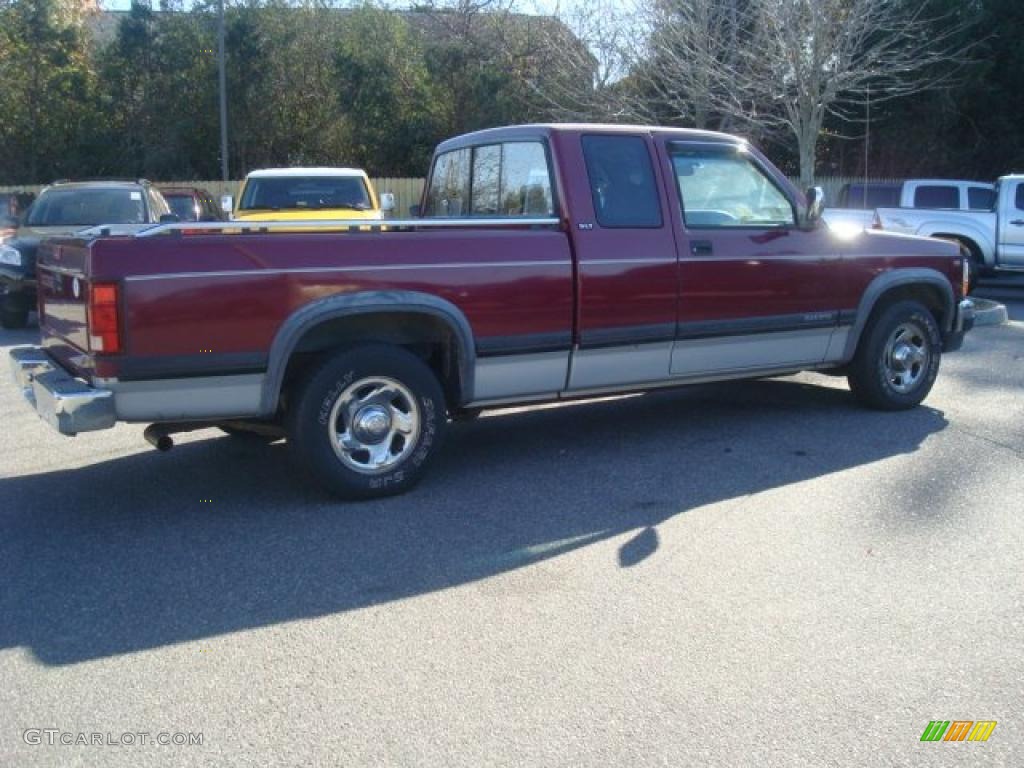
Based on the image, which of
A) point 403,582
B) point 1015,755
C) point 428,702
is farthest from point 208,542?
point 1015,755

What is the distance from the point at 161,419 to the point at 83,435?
2579 millimetres

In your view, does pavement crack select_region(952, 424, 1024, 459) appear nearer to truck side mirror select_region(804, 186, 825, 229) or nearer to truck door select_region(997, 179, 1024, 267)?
truck side mirror select_region(804, 186, 825, 229)

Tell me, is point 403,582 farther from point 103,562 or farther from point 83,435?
point 83,435

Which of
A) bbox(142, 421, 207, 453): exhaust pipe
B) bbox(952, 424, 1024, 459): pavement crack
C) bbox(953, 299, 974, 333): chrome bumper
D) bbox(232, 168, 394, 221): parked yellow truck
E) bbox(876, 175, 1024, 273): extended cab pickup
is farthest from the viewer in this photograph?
bbox(876, 175, 1024, 273): extended cab pickup

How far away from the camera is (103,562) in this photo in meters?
4.88

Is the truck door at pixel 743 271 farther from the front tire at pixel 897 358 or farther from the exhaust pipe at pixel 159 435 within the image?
the exhaust pipe at pixel 159 435

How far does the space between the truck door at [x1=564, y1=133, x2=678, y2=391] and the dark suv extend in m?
7.52

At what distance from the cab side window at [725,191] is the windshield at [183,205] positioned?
1197cm

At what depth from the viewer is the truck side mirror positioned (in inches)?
275

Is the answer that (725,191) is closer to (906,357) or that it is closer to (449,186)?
(449,186)

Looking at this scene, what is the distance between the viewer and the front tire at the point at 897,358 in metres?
7.61

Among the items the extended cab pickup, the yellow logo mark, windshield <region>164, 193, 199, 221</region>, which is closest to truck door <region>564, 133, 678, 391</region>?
the yellow logo mark

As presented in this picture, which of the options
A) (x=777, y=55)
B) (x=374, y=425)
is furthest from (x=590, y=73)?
(x=374, y=425)

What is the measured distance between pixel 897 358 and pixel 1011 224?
1051 cm
